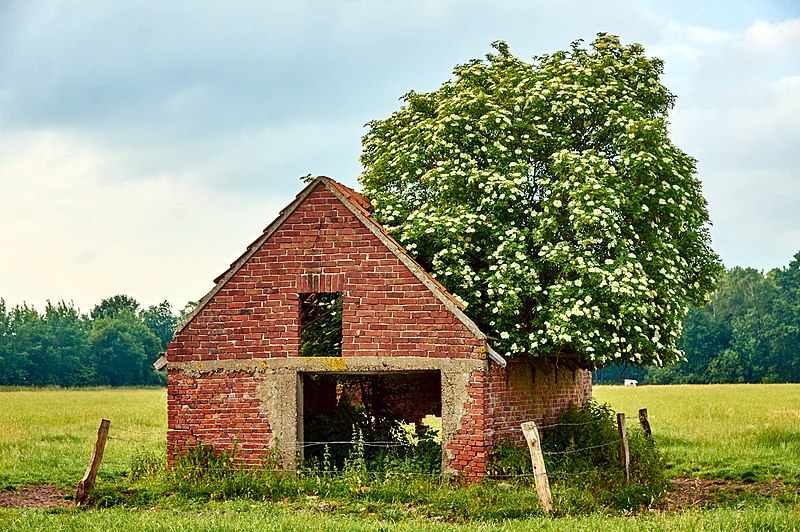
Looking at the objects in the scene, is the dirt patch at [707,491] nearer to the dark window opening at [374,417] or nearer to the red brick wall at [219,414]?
the dark window opening at [374,417]

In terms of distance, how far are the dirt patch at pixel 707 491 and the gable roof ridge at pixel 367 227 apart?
5.38 metres

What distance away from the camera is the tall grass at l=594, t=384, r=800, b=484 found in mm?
25141

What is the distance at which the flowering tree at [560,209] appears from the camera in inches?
795

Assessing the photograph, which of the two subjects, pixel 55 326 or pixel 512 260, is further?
pixel 55 326

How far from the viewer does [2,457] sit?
90.9ft

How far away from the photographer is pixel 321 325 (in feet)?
78.8

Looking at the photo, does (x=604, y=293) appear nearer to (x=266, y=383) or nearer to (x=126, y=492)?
(x=266, y=383)

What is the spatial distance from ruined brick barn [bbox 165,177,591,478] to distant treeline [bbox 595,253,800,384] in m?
77.8

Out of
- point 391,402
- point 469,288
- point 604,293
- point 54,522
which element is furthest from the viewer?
point 391,402

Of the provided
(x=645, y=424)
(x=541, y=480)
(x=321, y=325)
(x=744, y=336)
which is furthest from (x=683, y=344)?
(x=541, y=480)

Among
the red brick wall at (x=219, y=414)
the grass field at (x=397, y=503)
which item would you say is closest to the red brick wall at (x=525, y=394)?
the grass field at (x=397, y=503)

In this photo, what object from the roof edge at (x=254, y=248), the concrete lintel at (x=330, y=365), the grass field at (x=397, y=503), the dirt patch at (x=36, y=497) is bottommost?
the dirt patch at (x=36, y=497)

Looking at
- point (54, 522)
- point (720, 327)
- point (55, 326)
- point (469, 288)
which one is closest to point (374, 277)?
point (469, 288)

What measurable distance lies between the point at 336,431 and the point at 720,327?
302ft
